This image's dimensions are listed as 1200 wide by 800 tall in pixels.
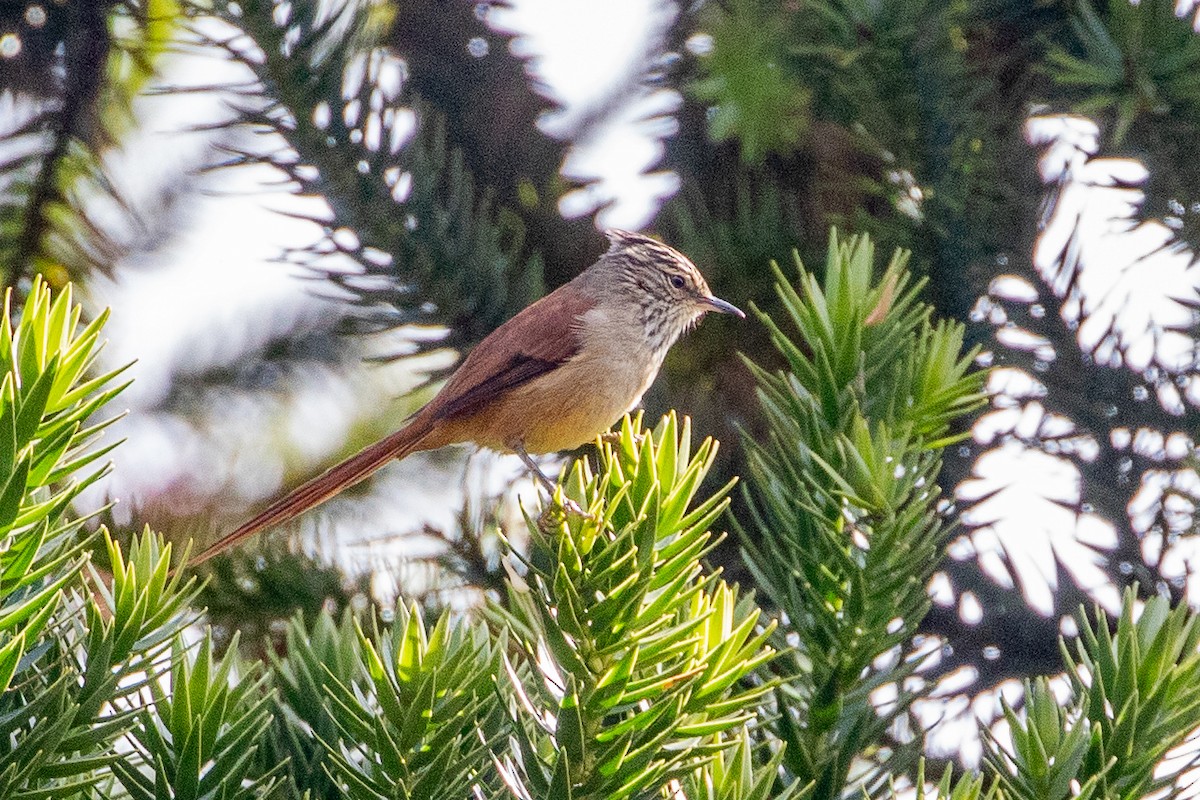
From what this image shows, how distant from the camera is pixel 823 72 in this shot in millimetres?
2514

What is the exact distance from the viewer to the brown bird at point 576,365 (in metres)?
3.36

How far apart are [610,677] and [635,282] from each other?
2529 mm

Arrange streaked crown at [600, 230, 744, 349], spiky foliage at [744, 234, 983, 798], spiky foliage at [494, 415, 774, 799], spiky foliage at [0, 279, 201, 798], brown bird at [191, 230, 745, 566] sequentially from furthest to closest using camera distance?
1. streaked crown at [600, 230, 744, 349]
2. brown bird at [191, 230, 745, 566]
3. spiky foliage at [744, 234, 983, 798]
4. spiky foliage at [494, 415, 774, 799]
5. spiky foliage at [0, 279, 201, 798]

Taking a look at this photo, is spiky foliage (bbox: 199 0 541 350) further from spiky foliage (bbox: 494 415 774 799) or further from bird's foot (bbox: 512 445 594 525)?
spiky foliage (bbox: 494 415 774 799)

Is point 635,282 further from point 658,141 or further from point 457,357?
point 457,357

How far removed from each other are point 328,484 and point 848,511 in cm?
170

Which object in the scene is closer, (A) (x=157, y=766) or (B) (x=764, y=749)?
(A) (x=157, y=766)

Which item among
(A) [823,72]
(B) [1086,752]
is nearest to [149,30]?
(A) [823,72]

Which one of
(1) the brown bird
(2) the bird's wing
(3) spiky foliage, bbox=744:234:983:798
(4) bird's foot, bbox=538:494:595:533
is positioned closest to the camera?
(4) bird's foot, bbox=538:494:595:533

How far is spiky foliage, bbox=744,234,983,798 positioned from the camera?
4.96ft

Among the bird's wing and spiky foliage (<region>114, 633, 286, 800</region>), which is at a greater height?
the bird's wing

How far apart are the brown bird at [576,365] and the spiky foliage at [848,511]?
1554 millimetres

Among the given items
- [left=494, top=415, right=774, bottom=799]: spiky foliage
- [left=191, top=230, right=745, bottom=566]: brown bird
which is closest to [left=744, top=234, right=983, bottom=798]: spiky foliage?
[left=494, top=415, right=774, bottom=799]: spiky foliage

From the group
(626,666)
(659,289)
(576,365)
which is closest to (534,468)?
(576,365)
